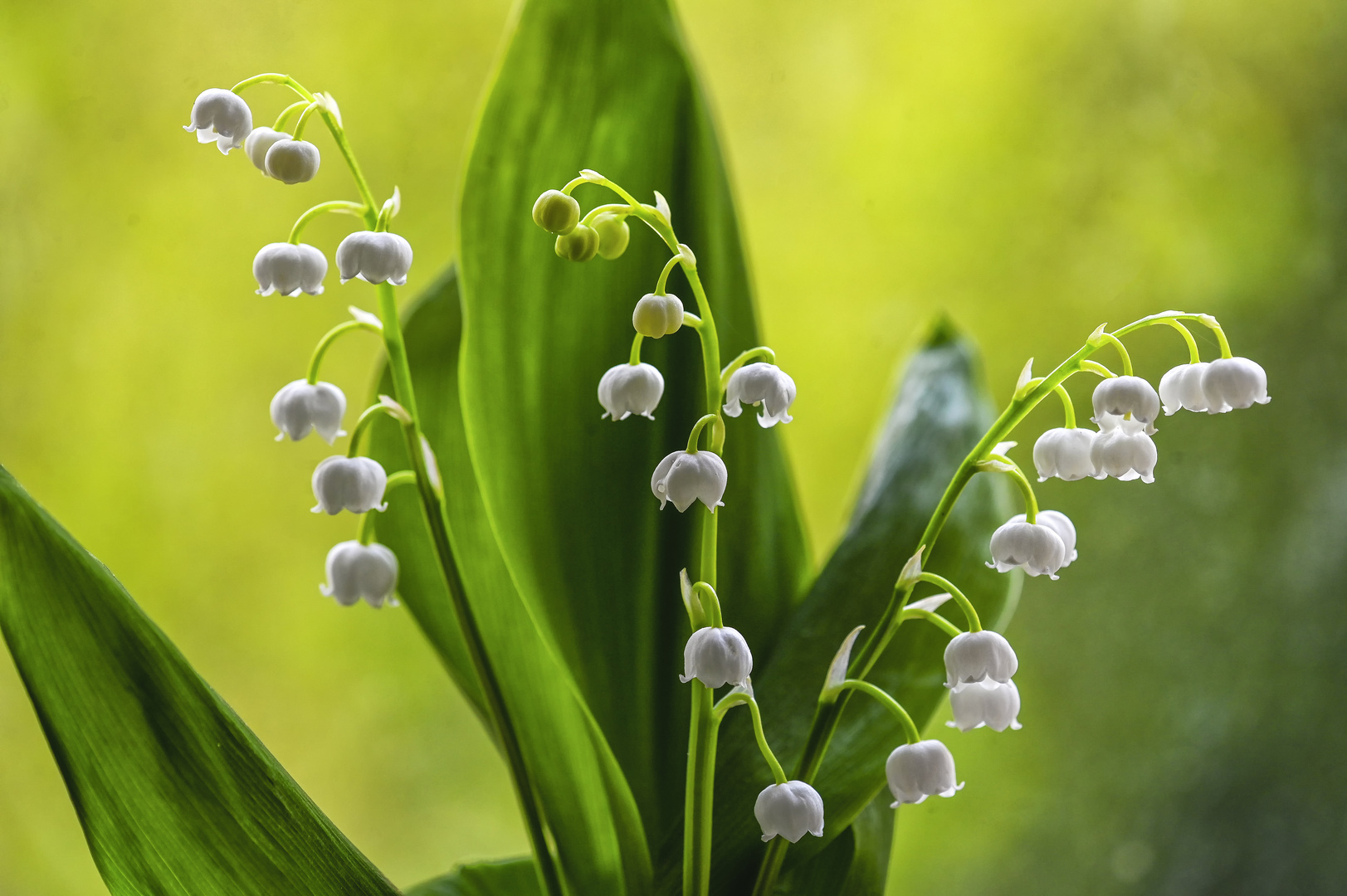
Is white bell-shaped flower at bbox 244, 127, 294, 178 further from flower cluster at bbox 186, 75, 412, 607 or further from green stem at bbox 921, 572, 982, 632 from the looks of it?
green stem at bbox 921, 572, 982, 632

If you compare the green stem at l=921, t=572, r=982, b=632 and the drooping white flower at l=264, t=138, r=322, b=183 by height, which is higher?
the drooping white flower at l=264, t=138, r=322, b=183

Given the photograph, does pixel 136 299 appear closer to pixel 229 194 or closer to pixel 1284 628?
pixel 229 194


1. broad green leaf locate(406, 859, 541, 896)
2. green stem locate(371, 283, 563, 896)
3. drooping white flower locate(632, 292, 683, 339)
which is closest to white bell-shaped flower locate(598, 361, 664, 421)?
drooping white flower locate(632, 292, 683, 339)

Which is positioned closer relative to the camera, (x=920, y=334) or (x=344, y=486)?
(x=344, y=486)

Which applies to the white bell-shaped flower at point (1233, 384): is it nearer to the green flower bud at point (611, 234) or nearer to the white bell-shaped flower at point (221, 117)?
the green flower bud at point (611, 234)

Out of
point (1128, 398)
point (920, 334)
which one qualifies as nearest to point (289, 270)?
point (1128, 398)

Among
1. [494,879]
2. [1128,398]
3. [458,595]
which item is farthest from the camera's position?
[494,879]

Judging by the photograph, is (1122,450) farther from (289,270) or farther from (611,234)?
(289,270)
